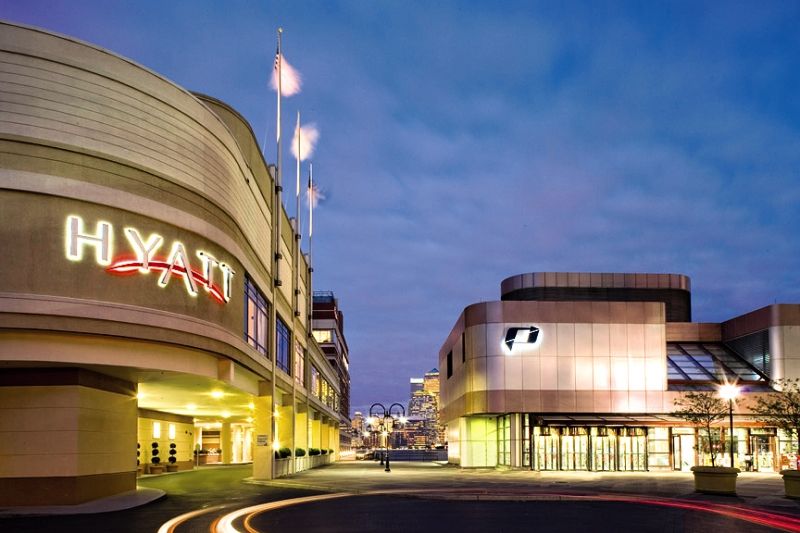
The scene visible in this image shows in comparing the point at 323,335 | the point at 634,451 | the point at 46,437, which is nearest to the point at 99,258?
the point at 46,437

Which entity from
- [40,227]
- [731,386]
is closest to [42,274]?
[40,227]

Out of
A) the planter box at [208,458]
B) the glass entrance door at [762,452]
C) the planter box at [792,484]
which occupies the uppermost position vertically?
the planter box at [792,484]

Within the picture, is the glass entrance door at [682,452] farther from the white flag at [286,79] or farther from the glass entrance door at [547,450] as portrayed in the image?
the white flag at [286,79]

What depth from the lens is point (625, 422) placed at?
54031 mm

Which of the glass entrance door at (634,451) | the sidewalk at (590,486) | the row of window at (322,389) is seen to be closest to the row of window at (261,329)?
the sidewalk at (590,486)

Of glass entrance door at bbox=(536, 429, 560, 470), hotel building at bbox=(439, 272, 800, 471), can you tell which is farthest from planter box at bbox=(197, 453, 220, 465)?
glass entrance door at bbox=(536, 429, 560, 470)

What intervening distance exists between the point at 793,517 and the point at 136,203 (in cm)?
2374

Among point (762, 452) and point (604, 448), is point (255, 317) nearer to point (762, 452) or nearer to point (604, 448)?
point (604, 448)

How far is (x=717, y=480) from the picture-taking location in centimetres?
3344

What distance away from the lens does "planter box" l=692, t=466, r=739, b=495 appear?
3319 cm

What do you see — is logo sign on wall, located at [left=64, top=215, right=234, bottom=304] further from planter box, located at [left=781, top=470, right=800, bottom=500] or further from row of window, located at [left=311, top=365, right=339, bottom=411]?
row of window, located at [left=311, top=365, right=339, bottom=411]

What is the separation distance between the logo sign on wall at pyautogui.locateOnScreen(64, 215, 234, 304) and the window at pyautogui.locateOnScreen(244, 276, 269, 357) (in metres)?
6.53

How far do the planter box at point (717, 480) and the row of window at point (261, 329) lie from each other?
69.9ft

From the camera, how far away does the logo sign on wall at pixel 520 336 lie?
54.6m
